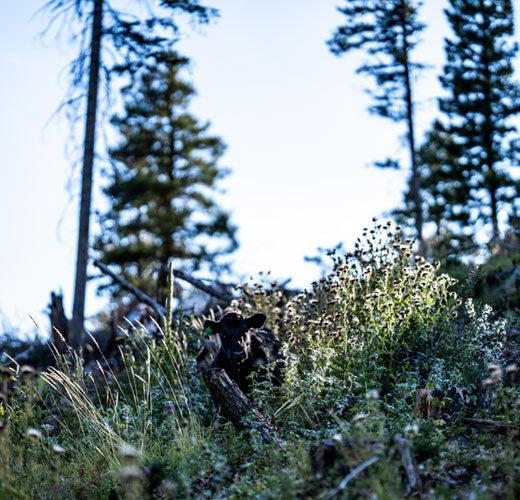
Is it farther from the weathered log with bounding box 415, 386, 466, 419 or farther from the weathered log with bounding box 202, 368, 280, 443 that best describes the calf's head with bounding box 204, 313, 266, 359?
the weathered log with bounding box 415, 386, 466, 419

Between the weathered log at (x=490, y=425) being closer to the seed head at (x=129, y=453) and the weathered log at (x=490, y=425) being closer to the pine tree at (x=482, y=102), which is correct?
the seed head at (x=129, y=453)

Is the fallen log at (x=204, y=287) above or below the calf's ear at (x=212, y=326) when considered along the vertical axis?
above

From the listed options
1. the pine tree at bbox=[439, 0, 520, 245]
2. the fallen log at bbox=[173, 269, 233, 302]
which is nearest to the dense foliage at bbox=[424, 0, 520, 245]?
the pine tree at bbox=[439, 0, 520, 245]

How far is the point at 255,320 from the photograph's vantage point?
21.7 ft

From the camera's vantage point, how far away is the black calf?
638 cm

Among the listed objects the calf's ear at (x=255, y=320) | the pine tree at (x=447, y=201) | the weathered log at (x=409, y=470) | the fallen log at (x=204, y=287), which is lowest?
the weathered log at (x=409, y=470)

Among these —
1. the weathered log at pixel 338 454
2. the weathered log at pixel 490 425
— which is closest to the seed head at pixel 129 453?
the weathered log at pixel 338 454

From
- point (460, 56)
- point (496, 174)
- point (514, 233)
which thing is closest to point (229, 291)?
point (514, 233)

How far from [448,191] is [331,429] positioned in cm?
1997

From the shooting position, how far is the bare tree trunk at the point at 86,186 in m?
11.1

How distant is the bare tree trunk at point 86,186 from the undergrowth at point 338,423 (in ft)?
11.4

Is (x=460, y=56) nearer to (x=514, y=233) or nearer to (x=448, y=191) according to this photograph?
(x=448, y=191)

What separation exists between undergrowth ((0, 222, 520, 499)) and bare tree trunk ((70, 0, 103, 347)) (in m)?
3.48

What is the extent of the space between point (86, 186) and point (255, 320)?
6.46 meters
